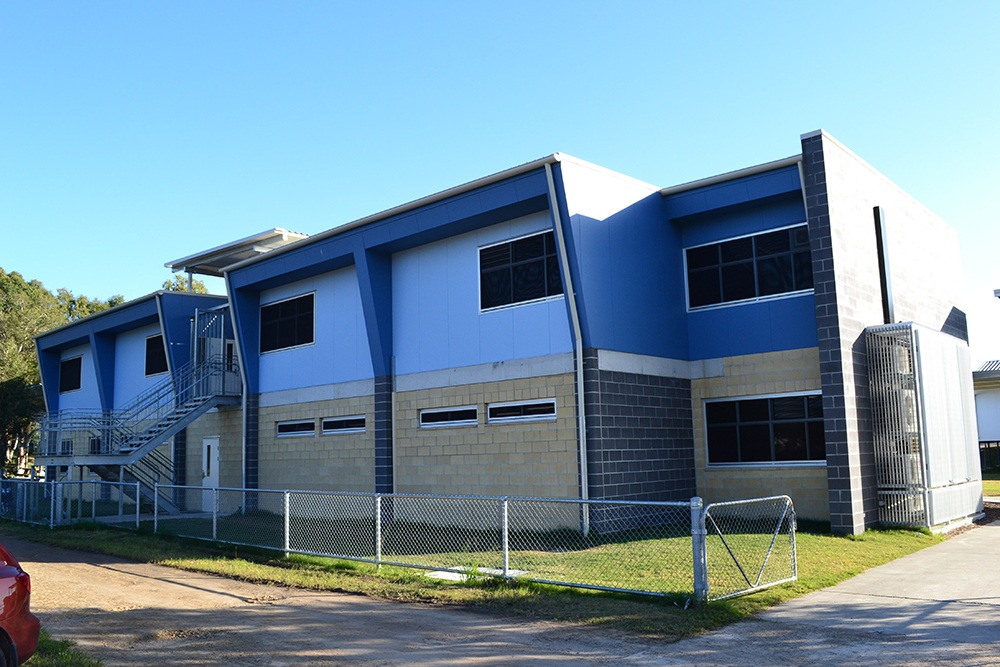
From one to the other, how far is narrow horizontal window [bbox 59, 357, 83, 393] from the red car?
3138cm

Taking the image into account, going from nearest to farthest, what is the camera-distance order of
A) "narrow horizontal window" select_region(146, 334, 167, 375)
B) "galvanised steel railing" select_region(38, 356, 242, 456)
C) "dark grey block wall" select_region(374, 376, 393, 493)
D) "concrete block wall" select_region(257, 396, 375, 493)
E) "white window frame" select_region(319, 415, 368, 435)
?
"dark grey block wall" select_region(374, 376, 393, 493), "concrete block wall" select_region(257, 396, 375, 493), "white window frame" select_region(319, 415, 368, 435), "galvanised steel railing" select_region(38, 356, 242, 456), "narrow horizontal window" select_region(146, 334, 167, 375)

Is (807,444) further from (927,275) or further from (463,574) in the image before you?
(463,574)

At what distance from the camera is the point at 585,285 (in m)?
16.5

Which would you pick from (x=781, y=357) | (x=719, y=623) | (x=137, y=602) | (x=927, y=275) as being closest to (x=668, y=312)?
(x=781, y=357)

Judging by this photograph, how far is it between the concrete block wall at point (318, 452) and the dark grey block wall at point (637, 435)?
7.07 meters

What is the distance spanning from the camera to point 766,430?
17.8 m

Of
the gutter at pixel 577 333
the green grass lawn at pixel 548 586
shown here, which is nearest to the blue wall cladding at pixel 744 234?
the gutter at pixel 577 333

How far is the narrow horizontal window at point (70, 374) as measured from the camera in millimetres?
35469

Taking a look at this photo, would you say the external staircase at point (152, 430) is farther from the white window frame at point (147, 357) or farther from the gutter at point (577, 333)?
the gutter at point (577, 333)

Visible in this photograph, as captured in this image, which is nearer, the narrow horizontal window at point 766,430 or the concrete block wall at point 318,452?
the narrow horizontal window at point 766,430

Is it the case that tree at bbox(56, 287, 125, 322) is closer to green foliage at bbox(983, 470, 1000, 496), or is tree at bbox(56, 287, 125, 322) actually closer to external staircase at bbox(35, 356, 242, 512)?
external staircase at bbox(35, 356, 242, 512)

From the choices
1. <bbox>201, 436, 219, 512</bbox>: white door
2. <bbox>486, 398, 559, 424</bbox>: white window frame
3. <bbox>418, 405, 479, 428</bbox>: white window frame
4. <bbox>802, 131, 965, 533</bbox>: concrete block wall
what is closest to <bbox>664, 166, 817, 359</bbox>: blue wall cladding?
<bbox>802, 131, 965, 533</bbox>: concrete block wall

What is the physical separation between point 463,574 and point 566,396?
5524 millimetres

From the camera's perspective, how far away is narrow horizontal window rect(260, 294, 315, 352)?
23797 mm
